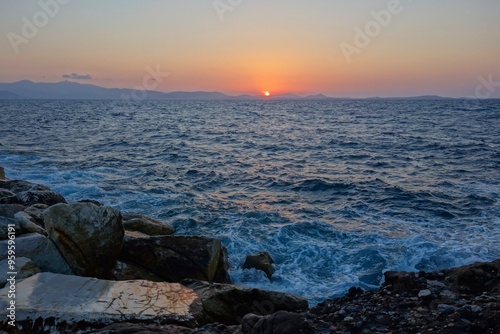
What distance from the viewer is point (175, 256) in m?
9.18

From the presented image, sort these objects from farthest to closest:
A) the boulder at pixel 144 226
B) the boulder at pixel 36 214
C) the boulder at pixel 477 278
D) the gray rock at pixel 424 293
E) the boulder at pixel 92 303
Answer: the boulder at pixel 144 226 < the boulder at pixel 36 214 < the boulder at pixel 477 278 < the gray rock at pixel 424 293 < the boulder at pixel 92 303

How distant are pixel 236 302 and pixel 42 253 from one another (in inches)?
168

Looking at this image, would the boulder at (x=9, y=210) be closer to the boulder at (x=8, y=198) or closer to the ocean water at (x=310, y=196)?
the boulder at (x=8, y=198)

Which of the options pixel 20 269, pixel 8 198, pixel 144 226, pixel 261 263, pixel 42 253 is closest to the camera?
pixel 20 269

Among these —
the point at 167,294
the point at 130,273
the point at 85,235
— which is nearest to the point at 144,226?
the point at 130,273

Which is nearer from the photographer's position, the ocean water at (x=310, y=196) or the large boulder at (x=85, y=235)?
the large boulder at (x=85, y=235)

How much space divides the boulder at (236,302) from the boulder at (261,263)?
9.62 feet

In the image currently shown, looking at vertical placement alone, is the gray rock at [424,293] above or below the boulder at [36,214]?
below

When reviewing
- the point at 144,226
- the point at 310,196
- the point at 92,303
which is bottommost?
the point at 310,196

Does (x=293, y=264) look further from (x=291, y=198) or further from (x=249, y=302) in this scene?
(x=291, y=198)

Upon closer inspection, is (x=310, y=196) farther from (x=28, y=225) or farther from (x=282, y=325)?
(x=282, y=325)

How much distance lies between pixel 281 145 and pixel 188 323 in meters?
30.7

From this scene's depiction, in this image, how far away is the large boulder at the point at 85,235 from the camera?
8148mm

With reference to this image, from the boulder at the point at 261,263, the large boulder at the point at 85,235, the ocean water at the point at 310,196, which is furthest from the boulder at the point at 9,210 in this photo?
the boulder at the point at 261,263
